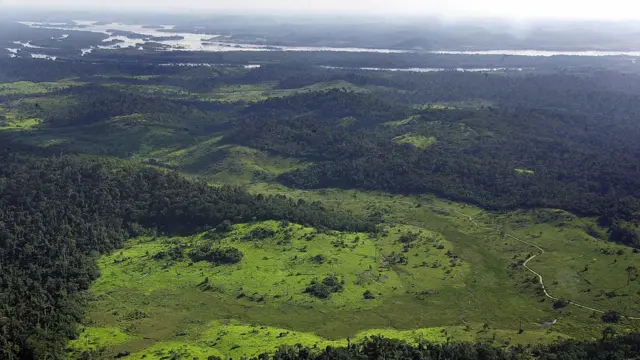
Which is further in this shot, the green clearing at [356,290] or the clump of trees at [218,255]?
the clump of trees at [218,255]

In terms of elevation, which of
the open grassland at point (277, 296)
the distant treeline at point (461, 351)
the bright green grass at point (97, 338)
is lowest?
the bright green grass at point (97, 338)

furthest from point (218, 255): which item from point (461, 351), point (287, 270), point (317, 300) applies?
point (461, 351)

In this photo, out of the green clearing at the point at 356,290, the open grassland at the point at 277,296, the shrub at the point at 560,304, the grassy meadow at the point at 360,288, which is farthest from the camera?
the shrub at the point at 560,304

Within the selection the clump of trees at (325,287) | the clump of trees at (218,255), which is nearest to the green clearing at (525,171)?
the clump of trees at (325,287)

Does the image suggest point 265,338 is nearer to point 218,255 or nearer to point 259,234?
point 218,255

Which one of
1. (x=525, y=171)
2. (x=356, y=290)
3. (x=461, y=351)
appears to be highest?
(x=525, y=171)

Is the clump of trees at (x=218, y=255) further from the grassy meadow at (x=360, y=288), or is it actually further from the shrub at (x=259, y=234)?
the shrub at (x=259, y=234)

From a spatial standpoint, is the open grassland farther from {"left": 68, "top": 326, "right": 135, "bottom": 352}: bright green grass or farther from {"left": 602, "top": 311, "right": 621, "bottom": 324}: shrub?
{"left": 602, "top": 311, "right": 621, "bottom": 324}: shrub

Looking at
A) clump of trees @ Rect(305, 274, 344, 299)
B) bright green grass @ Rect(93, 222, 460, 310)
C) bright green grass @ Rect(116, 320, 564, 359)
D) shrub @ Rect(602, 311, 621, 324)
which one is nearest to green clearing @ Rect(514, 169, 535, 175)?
bright green grass @ Rect(93, 222, 460, 310)

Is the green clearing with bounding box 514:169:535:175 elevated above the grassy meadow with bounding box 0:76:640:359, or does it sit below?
above

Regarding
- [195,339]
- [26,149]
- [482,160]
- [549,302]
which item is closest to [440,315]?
[549,302]
